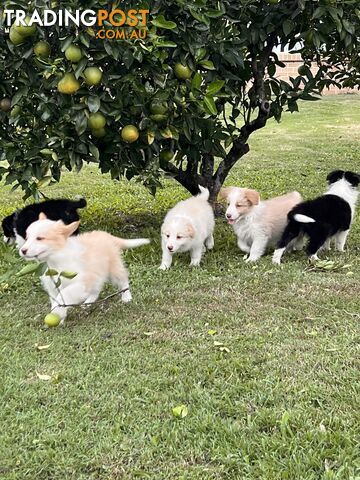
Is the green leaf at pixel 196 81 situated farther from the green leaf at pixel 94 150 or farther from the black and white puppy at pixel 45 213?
the black and white puppy at pixel 45 213

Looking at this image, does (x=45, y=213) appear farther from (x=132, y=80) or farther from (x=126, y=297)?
(x=132, y=80)

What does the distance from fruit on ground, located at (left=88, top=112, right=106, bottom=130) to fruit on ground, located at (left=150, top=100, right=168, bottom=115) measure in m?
0.44

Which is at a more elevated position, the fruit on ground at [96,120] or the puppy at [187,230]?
the fruit on ground at [96,120]

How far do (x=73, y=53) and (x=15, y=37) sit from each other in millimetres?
468

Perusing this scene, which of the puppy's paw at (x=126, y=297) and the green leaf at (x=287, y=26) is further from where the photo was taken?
the green leaf at (x=287, y=26)

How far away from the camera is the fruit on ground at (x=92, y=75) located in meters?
4.09

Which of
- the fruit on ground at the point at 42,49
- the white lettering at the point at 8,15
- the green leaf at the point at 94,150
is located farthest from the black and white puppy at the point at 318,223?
the white lettering at the point at 8,15

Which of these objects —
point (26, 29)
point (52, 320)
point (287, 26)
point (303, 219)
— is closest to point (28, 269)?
point (52, 320)

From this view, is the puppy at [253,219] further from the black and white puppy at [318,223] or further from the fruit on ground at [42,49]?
the fruit on ground at [42,49]

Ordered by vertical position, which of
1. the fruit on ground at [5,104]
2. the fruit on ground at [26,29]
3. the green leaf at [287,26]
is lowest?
the fruit on ground at [5,104]

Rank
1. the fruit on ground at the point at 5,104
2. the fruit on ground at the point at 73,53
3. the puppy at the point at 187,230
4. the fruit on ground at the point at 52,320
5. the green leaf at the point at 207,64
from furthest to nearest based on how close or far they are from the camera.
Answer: the puppy at the point at 187,230, the fruit on ground at the point at 5,104, the green leaf at the point at 207,64, the fruit on ground at the point at 73,53, the fruit on ground at the point at 52,320

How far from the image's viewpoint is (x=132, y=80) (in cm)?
441

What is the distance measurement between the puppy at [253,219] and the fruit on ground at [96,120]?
1765 mm

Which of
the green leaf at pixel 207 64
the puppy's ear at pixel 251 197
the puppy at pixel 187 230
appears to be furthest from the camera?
the puppy's ear at pixel 251 197
